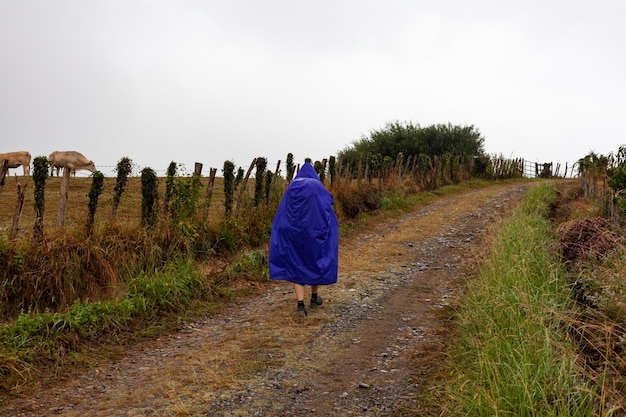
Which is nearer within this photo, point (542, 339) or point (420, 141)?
point (542, 339)

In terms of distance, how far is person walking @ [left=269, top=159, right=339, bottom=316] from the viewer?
6332mm

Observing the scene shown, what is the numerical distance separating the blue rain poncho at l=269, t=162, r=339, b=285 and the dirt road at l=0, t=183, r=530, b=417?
542 millimetres

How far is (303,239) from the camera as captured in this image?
6344mm

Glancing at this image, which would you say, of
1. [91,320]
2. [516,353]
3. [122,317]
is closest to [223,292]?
[122,317]

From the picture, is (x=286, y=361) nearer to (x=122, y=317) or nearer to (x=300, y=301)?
(x=300, y=301)

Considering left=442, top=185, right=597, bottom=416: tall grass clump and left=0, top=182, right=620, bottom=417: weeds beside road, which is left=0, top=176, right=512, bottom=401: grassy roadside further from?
left=442, top=185, right=597, bottom=416: tall grass clump

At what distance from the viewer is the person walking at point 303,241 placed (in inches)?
249

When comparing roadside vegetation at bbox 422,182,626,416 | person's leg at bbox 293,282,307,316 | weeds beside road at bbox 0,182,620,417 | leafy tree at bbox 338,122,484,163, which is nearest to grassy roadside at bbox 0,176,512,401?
weeds beside road at bbox 0,182,620,417

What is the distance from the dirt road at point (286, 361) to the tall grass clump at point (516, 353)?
430 mm

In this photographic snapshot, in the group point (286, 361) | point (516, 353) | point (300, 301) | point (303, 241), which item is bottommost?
point (286, 361)

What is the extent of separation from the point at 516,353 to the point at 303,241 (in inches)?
122

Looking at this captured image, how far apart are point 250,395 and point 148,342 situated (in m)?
2.00

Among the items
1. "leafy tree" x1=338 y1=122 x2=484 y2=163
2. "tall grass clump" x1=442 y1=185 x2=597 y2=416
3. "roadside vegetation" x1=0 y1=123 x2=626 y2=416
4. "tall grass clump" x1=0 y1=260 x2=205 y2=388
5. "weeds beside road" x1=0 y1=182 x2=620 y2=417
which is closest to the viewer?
"tall grass clump" x1=442 y1=185 x2=597 y2=416

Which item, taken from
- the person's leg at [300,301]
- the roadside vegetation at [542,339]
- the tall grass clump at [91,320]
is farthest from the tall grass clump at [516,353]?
the tall grass clump at [91,320]
